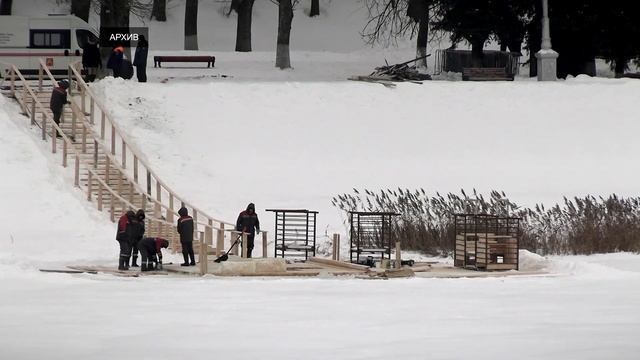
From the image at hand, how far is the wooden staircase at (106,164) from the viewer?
119 ft

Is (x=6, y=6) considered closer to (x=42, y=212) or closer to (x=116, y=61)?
(x=116, y=61)

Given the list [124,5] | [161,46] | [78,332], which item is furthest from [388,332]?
[161,46]

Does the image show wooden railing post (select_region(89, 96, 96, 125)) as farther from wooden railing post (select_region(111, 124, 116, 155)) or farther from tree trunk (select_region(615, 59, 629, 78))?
tree trunk (select_region(615, 59, 629, 78))

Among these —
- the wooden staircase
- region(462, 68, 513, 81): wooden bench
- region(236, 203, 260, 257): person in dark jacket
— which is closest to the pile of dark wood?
region(462, 68, 513, 81): wooden bench

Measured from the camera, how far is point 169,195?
38719 mm

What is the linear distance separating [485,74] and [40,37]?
14.6 m

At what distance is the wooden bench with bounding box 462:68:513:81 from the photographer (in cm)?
5275

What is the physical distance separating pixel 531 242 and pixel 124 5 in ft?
70.1

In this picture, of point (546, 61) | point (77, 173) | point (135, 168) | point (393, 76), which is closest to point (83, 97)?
point (135, 168)

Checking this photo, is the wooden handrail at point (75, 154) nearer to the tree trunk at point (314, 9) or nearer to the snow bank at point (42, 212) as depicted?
the snow bank at point (42, 212)

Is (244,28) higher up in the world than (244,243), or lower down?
higher up

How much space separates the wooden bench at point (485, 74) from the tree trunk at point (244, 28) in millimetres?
18360

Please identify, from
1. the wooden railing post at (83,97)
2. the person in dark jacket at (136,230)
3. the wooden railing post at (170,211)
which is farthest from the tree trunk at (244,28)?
the person in dark jacket at (136,230)

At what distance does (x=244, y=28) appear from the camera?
2753 inches
